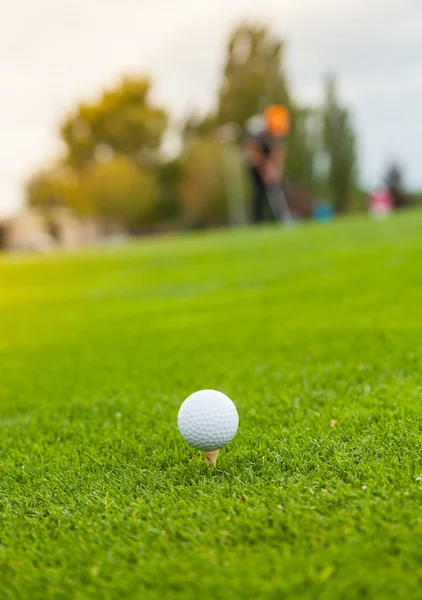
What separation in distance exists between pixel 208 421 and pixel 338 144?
44.3m

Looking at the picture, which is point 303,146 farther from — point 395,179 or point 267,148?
point 267,148

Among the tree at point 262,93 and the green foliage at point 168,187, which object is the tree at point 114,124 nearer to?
the green foliage at point 168,187

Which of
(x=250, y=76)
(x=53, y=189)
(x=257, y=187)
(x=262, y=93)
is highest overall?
(x=250, y=76)

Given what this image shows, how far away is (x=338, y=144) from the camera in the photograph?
43.8 m

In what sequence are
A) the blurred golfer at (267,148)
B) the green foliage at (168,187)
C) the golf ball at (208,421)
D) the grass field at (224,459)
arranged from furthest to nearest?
the green foliage at (168,187), the blurred golfer at (267,148), the golf ball at (208,421), the grass field at (224,459)

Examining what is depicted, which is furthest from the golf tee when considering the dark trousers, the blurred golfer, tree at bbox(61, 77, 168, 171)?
tree at bbox(61, 77, 168, 171)

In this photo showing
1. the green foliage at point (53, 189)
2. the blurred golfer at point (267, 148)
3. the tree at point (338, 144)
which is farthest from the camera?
the green foliage at point (53, 189)

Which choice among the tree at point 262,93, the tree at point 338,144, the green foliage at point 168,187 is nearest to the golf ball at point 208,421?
the tree at point 262,93

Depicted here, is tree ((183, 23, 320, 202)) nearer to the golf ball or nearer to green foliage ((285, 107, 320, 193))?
green foliage ((285, 107, 320, 193))

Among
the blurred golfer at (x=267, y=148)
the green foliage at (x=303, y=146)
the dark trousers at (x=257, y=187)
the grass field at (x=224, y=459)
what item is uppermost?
the green foliage at (x=303, y=146)

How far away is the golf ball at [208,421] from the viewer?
2.08m

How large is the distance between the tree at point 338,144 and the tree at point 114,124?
12996 mm

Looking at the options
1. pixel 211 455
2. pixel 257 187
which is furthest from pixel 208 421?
pixel 257 187

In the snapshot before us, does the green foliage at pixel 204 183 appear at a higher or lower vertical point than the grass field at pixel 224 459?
higher
